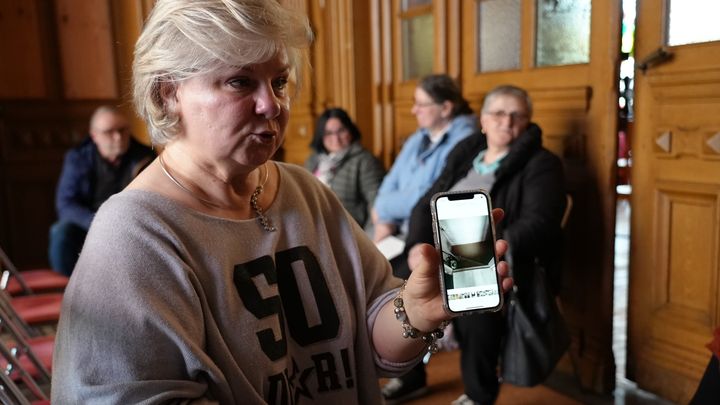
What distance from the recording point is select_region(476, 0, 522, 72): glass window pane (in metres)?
2.72

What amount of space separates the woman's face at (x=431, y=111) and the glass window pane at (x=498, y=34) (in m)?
0.32

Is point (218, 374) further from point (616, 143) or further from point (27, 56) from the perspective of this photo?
point (27, 56)

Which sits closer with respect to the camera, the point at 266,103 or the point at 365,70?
the point at 266,103

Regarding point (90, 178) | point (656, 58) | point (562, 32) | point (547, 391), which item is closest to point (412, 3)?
point (562, 32)

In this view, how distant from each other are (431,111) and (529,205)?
2.74 ft

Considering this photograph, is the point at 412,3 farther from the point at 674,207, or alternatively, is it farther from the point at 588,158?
the point at 674,207

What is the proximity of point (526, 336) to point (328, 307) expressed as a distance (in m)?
1.22

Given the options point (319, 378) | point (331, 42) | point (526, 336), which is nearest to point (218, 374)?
point (319, 378)

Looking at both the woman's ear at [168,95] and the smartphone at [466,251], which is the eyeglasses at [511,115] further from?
the woman's ear at [168,95]

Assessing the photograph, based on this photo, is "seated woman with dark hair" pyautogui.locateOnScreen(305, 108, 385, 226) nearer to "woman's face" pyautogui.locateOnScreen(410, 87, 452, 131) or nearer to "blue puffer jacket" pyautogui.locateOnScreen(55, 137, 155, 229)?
"woman's face" pyautogui.locateOnScreen(410, 87, 452, 131)

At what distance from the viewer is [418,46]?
346 cm

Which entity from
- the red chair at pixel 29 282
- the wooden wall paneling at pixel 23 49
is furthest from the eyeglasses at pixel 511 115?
the wooden wall paneling at pixel 23 49

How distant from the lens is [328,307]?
3.58 ft

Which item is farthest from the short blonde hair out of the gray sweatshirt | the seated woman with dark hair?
the seated woman with dark hair
